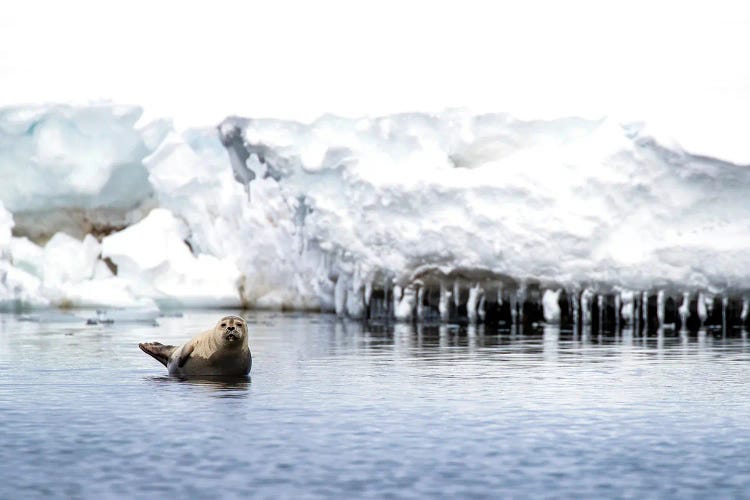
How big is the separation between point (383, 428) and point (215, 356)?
4035 mm

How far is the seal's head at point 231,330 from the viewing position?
1203 cm

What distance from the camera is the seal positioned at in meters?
12.2

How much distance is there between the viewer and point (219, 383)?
39.5ft

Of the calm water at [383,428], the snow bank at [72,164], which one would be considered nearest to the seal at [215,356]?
the calm water at [383,428]

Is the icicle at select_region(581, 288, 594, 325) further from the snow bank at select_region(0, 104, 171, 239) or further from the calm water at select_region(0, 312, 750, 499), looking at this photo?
the snow bank at select_region(0, 104, 171, 239)

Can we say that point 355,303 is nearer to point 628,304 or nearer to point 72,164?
point 628,304

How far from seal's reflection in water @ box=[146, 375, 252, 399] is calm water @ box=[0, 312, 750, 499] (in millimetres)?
38

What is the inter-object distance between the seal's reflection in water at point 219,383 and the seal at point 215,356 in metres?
0.12

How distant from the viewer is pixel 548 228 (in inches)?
993

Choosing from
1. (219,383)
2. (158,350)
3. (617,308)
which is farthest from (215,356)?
(617,308)

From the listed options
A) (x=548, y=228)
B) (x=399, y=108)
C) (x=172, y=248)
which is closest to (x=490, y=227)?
(x=548, y=228)

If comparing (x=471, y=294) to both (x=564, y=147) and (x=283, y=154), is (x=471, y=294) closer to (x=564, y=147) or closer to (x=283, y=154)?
(x=564, y=147)

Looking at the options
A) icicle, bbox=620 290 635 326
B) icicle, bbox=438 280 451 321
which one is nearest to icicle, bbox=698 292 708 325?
icicle, bbox=620 290 635 326

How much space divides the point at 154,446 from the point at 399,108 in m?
20.5
